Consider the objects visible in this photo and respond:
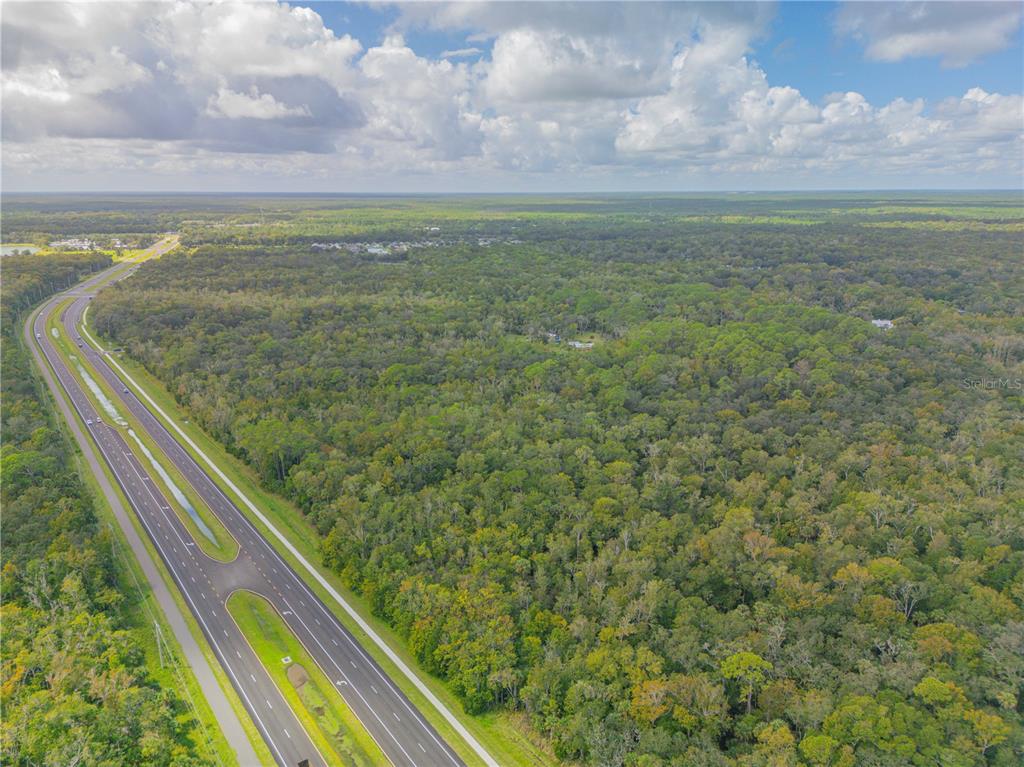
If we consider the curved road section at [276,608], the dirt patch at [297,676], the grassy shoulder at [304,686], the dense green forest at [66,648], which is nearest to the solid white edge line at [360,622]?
the curved road section at [276,608]

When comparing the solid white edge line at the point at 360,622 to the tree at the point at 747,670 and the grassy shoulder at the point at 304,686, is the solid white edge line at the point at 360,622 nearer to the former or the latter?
the grassy shoulder at the point at 304,686

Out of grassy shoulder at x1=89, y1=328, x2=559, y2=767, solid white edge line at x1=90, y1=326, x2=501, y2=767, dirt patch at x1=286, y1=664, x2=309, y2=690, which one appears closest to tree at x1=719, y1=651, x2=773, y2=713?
grassy shoulder at x1=89, y1=328, x2=559, y2=767

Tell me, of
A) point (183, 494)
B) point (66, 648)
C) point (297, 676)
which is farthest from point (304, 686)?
point (183, 494)

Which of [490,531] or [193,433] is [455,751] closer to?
[490,531]

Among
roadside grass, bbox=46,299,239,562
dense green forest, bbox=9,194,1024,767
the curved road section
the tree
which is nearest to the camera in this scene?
dense green forest, bbox=9,194,1024,767

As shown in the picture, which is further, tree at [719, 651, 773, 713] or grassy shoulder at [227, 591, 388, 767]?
grassy shoulder at [227, 591, 388, 767]

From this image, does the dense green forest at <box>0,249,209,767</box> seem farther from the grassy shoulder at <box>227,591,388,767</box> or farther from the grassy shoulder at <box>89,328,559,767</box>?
the grassy shoulder at <box>89,328,559,767</box>

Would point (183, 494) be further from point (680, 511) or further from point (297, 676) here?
point (680, 511)
